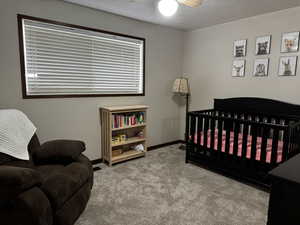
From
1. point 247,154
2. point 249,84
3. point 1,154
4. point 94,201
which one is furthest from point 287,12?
point 1,154

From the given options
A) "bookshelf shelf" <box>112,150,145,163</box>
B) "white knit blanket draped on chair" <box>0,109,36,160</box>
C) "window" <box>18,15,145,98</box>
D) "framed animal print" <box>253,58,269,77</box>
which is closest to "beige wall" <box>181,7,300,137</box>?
"framed animal print" <box>253,58,269,77</box>

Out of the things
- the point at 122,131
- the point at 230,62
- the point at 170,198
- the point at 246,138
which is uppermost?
the point at 230,62

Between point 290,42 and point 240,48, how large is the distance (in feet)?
2.18

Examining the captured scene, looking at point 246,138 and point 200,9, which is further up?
point 200,9

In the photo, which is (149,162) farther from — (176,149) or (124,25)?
(124,25)

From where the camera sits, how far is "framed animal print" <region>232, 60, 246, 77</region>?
309cm

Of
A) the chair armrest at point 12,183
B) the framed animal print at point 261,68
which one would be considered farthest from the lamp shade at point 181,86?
the chair armrest at point 12,183

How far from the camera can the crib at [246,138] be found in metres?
2.15

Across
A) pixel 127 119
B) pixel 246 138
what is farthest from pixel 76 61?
pixel 246 138

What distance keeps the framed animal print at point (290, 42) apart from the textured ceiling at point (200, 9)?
0.36m

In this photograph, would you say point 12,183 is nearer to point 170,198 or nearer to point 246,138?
point 170,198

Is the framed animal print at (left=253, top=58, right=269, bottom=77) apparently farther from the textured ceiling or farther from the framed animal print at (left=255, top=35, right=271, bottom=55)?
the textured ceiling

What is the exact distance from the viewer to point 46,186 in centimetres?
139

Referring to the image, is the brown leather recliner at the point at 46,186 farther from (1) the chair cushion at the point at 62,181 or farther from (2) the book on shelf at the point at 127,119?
(2) the book on shelf at the point at 127,119
